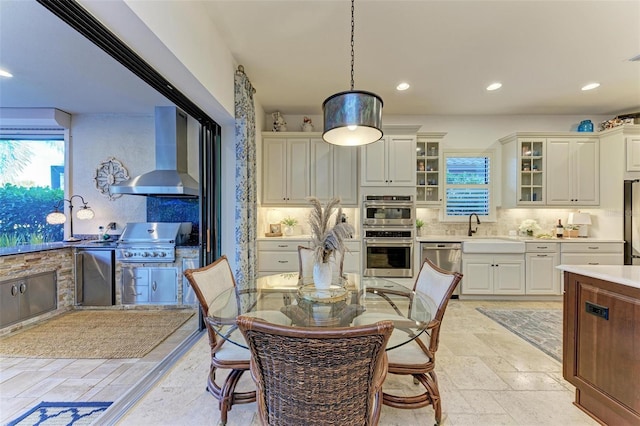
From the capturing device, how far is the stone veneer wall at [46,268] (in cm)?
288

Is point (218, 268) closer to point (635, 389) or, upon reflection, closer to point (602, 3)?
point (635, 389)

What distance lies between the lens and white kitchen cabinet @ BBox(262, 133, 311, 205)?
13.7ft

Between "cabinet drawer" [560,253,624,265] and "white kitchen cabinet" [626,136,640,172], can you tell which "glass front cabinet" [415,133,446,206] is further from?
"white kitchen cabinet" [626,136,640,172]

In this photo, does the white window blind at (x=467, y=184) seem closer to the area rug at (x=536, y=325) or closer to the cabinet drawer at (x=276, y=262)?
the area rug at (x=536, y=325)

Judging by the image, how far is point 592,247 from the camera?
3.84m

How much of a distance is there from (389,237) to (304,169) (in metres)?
1.68

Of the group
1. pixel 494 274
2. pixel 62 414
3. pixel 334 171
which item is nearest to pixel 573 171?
pixel 494 274

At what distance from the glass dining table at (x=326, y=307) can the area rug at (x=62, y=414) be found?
1084 mm

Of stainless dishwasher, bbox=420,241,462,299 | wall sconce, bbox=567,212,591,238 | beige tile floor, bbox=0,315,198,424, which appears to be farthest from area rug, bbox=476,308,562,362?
beige tile floor, bbox=0,315,198,424

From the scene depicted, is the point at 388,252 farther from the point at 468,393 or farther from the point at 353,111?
the point at 353,111

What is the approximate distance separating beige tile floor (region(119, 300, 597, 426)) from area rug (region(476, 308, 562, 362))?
160 mm

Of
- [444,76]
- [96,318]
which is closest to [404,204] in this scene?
[444,76]

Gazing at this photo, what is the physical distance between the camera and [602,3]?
81.8 inches

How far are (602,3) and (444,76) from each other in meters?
1.36
